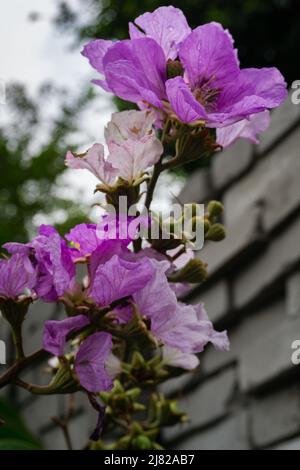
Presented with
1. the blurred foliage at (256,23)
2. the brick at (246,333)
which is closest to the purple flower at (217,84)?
the brick at (246,333)

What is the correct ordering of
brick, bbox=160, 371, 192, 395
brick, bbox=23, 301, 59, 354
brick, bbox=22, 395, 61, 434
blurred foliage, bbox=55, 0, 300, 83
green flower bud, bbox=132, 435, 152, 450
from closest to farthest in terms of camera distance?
green flower bud, bbox=132, 435, 152, 450 → brick, bbox=160, 371, 192, 395 → brick, bbox=22, 395, 61, 434 → brick, bbox=23, 301, 59, 354 → blurred foliage, bbox=55, 0, 300, 83

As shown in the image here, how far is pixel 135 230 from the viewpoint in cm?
38

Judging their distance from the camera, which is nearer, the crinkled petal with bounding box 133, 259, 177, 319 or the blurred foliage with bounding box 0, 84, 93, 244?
the crinkled petal with bounding box 133, 259, 177, 319

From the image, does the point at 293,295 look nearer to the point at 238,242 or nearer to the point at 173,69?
the point at 238,242

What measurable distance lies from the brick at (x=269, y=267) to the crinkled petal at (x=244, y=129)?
596 mm

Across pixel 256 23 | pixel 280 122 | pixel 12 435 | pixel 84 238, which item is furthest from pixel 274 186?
pixel 256 23

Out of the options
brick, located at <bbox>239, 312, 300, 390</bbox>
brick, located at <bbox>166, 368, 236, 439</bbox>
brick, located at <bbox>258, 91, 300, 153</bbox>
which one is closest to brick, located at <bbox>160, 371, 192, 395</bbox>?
brick, located at <bbox>166, 368, 236, 439</bbox>

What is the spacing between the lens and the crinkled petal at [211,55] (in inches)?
15.7

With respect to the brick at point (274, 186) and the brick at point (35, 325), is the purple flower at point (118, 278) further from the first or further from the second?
the brick at point (35, 325)

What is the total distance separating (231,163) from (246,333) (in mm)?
317

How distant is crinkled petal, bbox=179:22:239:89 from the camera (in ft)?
1.30

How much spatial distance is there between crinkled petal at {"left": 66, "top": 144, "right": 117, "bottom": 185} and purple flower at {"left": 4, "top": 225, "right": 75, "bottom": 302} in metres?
0.04

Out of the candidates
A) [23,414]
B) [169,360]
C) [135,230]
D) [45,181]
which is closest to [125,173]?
[135,230]

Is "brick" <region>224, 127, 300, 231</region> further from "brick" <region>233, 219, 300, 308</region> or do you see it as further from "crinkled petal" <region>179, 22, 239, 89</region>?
"crinkled petal" <region>179, 22, 239, 89</region>
